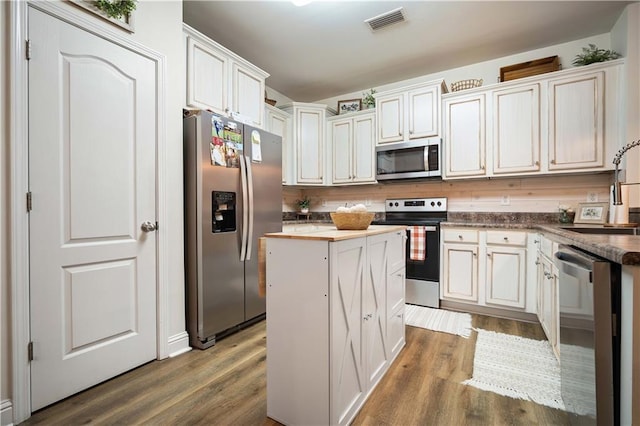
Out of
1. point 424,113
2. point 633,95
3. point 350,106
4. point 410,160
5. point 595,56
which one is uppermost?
point 350,106

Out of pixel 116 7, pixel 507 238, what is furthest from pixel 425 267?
pixel 116 7

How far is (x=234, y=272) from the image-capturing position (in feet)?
7.94

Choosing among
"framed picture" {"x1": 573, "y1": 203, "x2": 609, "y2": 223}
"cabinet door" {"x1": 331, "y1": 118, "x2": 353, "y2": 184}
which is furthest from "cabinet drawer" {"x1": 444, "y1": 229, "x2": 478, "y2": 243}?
"cabinet door" {"x1": 331, "y1": 118, "x2": 353, "y2": 184}

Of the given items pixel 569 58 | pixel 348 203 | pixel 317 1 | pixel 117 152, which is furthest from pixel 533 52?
pixel 117 152

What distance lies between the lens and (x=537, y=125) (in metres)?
2.87

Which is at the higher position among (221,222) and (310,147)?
(310,147)

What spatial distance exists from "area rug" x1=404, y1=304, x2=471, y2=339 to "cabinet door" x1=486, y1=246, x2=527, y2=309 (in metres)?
0.36

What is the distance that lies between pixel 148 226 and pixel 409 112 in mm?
2985

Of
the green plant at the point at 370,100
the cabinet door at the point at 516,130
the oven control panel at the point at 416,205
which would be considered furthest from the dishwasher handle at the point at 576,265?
the green plant at the point at 370,100

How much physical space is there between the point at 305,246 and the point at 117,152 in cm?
142

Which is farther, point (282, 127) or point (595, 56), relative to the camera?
point (282, 127)

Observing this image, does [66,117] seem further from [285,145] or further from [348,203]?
[348,203]

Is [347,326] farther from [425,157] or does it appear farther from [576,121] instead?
[576,121]

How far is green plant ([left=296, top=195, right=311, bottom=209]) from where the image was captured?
4629 millimetres
